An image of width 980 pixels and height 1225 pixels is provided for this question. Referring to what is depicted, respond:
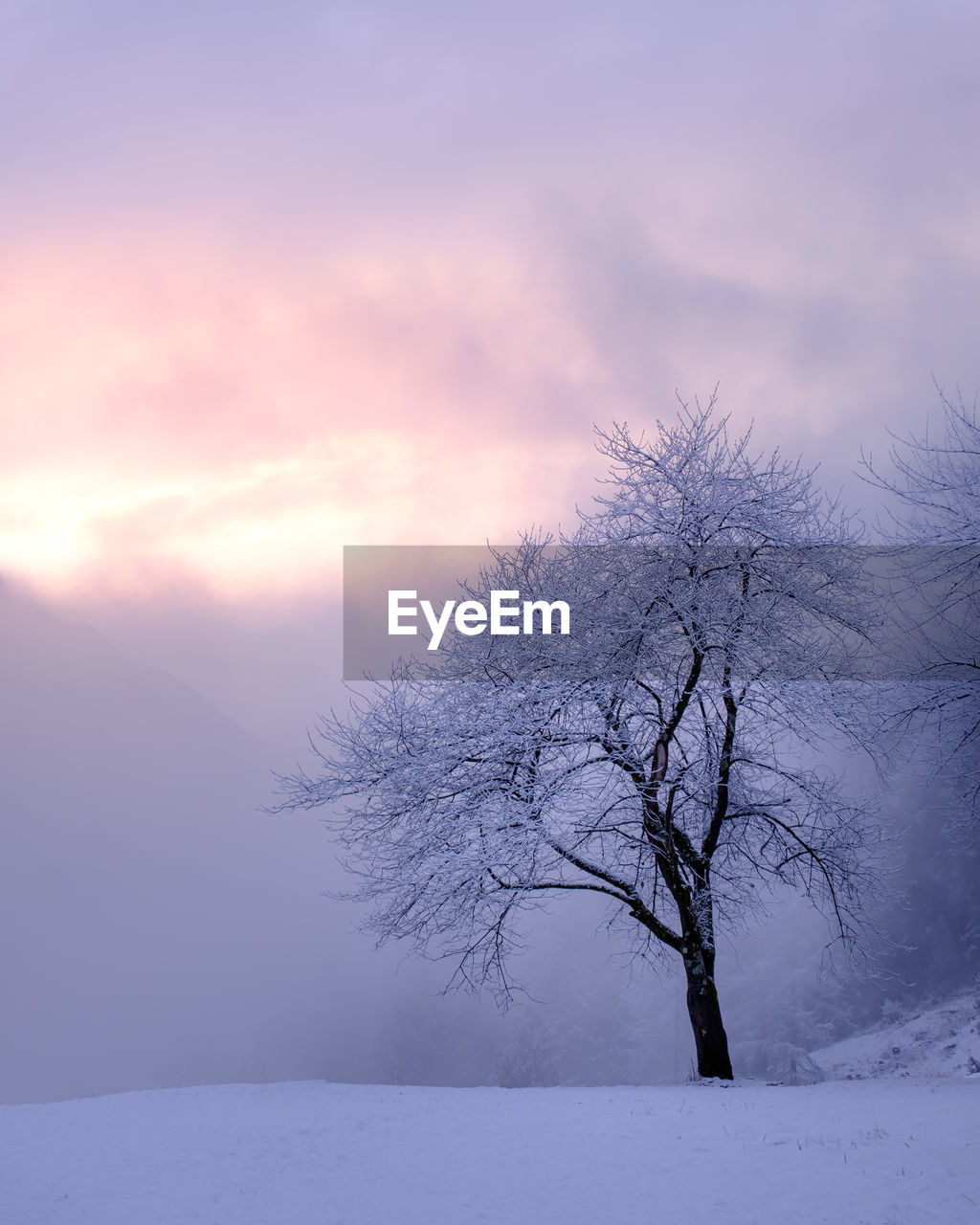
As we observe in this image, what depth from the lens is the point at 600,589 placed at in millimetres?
16141

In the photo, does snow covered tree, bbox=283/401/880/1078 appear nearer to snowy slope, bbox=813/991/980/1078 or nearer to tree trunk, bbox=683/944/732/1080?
tree trunk, bbox=683/944/732/1080

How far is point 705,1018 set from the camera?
1547 centimetres

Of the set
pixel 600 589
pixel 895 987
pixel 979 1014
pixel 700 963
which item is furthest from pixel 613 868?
pixel 895 987

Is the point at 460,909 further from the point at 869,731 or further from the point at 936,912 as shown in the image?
the point at 936,912

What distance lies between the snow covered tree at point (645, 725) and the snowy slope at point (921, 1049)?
4732mm

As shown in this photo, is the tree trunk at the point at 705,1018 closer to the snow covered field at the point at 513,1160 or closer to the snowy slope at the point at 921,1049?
the snow covered field at the point at 513,1160

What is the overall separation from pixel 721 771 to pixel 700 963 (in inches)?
126

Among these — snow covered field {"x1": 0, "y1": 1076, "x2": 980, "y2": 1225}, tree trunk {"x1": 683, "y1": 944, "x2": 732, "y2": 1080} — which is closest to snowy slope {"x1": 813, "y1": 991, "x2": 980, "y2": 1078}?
tree trunk {"x1": 683, "y1": 944, "x2": 732, "y2": 1080}

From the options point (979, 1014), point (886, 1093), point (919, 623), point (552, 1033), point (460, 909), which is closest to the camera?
point (886, 1093)

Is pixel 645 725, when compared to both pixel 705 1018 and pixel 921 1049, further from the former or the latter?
pixel 921 1049

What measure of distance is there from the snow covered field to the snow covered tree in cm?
320

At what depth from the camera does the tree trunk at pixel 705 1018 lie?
50.0ft

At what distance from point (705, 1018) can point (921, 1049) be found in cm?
1824

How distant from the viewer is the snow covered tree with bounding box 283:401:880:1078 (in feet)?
49.0
